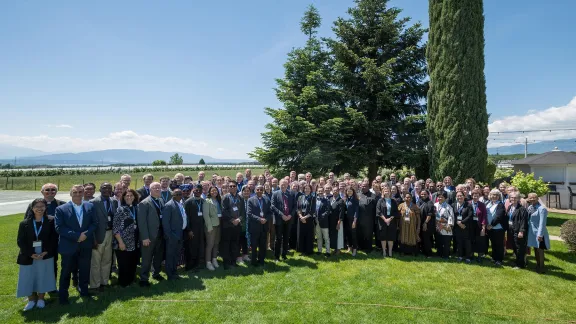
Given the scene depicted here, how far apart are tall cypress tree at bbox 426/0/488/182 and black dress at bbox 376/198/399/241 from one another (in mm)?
6514

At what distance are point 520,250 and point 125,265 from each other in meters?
8.84

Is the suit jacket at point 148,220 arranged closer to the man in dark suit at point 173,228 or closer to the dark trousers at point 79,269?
the man in dark suit at point 173,228

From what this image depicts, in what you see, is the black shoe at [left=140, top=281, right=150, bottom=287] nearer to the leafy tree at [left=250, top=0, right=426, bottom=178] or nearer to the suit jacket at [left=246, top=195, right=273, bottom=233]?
the suit jacket at [left=246, top=195, right=273, bottom=233]

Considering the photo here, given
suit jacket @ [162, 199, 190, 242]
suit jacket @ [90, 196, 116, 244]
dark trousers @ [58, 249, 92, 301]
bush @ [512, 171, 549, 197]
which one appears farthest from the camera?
bush @ [512, 171, 549, 197]

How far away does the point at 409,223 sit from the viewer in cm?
782

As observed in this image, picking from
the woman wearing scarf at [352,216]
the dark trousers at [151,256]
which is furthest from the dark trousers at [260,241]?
the woman wearing scarf at [352,216]

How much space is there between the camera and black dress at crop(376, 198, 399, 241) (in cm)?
787

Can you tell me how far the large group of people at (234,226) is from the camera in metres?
5.06

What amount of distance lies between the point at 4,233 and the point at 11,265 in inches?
177

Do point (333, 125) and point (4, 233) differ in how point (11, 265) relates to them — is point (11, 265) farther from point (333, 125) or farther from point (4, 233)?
point (333, 125)

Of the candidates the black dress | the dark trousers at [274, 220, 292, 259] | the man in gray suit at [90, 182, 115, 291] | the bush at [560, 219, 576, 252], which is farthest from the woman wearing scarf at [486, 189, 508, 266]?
the man in gray suit at [90, 182, 115, 291]

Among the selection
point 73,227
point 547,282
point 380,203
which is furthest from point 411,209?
point 73,227

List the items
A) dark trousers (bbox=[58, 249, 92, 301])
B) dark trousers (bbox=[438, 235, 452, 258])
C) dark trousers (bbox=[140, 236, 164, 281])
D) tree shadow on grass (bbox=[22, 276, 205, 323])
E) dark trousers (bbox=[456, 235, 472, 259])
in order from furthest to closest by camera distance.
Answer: dark trousers (bbox=[438, 235, 452, 258]) → dark trousers (bbox=[456, 235, 472, 259]) → dark trousers (bbox=[140, 236, 164, 281]) → dark trousers (bbox=[58, 249, 92, 301]) → tree shadow on grass (bbox=[22, 276, 205, 323])

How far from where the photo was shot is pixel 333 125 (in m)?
13.9
